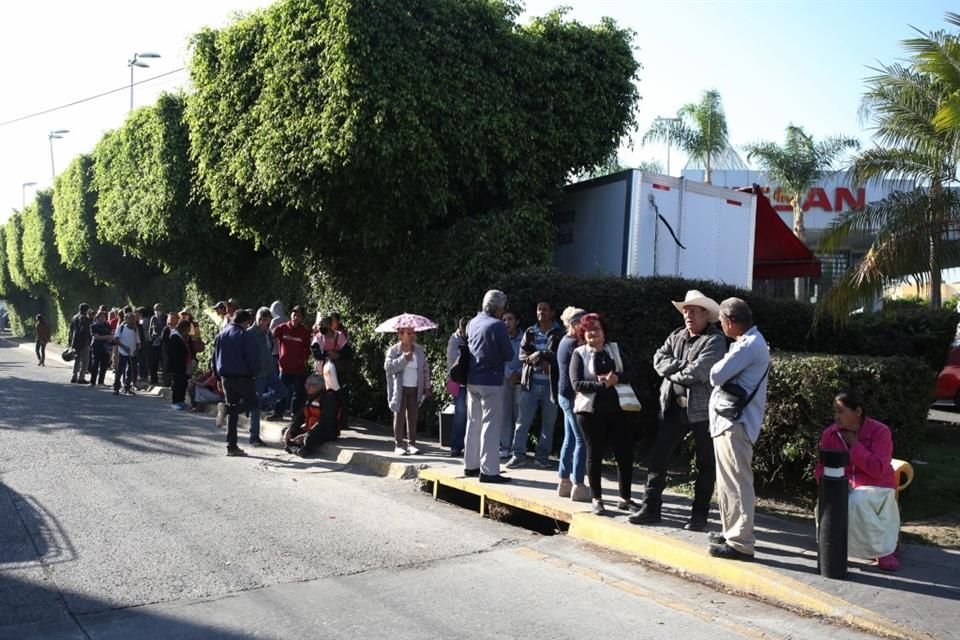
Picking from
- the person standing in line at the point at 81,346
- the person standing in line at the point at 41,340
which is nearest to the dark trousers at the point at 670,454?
the person standing in line at the point at 81,346

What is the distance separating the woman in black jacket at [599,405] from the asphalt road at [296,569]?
29.5 inches

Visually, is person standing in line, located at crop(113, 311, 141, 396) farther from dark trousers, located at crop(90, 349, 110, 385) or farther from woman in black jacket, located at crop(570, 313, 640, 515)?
woman in black jacket, located at crop(570, 313, 640, 515)

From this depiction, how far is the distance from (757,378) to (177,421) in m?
10.6

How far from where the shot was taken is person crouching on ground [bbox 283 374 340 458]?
1098 cm

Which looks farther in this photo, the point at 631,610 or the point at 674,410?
the point at 674,410

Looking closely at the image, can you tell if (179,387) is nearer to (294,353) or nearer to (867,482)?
(294,353)

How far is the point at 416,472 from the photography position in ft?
32.0

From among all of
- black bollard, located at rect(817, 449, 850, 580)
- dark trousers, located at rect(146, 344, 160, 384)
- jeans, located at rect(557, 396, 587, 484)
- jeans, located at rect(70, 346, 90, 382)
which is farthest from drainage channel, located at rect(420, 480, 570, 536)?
jeans, located at rect(70, 346, 90, 382)

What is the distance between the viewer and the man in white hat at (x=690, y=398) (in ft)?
21.8

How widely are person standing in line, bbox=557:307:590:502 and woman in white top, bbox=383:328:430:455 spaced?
9.44 ft

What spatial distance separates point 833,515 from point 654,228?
705 centimetres

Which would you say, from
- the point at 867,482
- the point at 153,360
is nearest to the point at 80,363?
the point at 153,360

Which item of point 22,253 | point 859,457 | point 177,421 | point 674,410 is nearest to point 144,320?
point 177,421

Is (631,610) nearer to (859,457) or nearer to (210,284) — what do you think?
(859,457)
